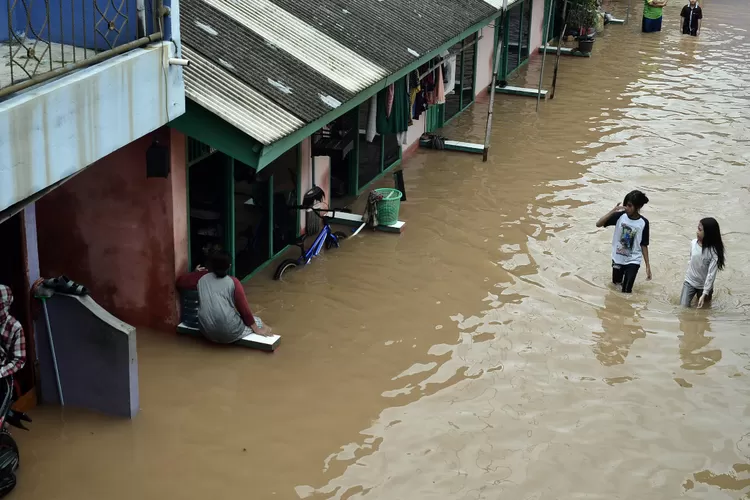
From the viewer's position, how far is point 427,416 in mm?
9430

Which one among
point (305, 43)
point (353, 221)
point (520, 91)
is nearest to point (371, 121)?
point (353, 221)

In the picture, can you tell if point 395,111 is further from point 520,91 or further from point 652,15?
point 652,15

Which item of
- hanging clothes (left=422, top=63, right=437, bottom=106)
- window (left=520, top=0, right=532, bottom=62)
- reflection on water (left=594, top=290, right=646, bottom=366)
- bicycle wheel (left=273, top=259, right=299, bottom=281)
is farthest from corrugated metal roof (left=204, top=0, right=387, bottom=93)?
window (left=520, top=0, right=532, bottom=62)

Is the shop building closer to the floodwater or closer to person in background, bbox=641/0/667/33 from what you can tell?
the floodwater

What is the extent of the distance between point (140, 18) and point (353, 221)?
6.70m

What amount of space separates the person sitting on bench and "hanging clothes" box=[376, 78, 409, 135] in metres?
5.43

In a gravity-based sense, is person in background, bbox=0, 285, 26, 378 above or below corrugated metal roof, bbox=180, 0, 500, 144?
below

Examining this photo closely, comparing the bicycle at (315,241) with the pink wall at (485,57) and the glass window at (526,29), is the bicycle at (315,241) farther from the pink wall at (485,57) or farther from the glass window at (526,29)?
the glass window at (526,29)

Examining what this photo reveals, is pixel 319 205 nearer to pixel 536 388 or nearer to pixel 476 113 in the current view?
pixel 536 388

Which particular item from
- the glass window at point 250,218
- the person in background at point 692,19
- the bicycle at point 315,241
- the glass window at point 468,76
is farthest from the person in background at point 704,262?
the person in background at point 692,19

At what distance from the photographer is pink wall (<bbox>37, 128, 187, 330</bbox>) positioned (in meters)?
10.2

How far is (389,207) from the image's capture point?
13.9 metres

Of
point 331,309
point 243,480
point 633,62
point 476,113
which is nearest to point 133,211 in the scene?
point 331,309

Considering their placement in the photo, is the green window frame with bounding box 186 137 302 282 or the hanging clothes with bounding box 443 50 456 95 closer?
the green window frame with bounding box 186 137 302 282
